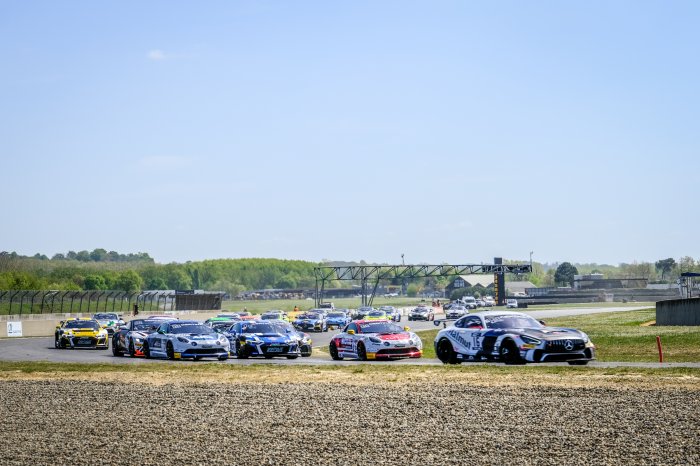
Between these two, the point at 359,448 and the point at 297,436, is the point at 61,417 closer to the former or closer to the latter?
the point at 297,436

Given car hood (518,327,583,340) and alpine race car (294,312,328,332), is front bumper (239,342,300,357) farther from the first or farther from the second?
alpine race car (294,312,328,332)

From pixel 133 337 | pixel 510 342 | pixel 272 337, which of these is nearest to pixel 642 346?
pixel 510 342

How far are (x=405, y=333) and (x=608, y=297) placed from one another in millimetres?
135366

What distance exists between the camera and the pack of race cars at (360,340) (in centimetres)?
2344

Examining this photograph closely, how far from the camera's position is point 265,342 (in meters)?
30.4

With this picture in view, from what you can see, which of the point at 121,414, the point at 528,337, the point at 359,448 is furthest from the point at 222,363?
the point at 359,448

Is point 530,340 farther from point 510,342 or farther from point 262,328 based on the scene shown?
point 262,328

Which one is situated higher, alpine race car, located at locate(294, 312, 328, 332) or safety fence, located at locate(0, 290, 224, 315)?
safety fence, located at locate(0, 290, 224, 315)

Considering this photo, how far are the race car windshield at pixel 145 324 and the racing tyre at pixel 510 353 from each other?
14478mm

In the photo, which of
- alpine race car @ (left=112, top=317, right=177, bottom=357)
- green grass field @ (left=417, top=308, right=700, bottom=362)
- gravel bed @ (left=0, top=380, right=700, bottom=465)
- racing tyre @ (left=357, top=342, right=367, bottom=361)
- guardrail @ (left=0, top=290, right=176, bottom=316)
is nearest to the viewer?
gravel bed @ (left=0, top=380, right=700, bottom=465)

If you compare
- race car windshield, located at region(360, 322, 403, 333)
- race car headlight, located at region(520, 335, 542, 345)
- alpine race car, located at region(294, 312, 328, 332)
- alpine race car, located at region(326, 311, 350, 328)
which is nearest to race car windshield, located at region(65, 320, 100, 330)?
race car windshield, located at region(360, 322, 403, 333)

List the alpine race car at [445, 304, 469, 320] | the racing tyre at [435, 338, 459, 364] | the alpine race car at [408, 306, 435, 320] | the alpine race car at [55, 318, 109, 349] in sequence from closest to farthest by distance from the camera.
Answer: the racing tyre at [435, 338, 459, 364], the alpine race car at [55, 318, 109, 349], the alpine race car at [445, 304, 469, 320], the alpine race car at [408, 306, 435, 320]

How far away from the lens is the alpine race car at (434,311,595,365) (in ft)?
76.2

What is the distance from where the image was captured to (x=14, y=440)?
45.1ft
